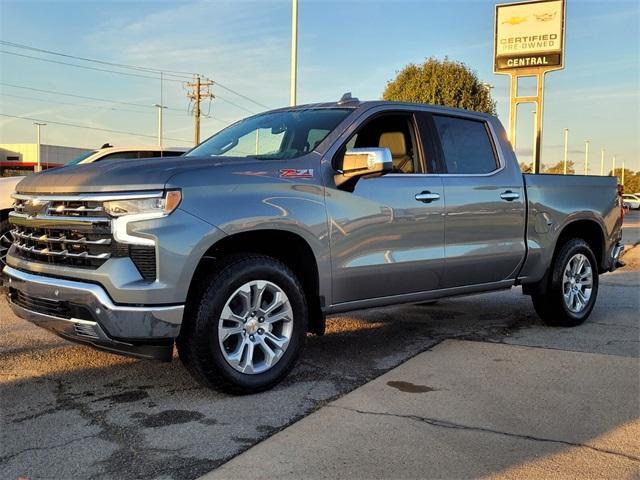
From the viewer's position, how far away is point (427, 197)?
16.4 feet

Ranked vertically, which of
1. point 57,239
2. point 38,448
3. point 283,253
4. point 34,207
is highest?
point 34,207

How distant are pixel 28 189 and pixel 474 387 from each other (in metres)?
3.31

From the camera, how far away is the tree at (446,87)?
30.1 metres

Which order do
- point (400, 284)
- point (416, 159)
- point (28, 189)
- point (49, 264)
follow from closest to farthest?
point (49, 264) < point (28, 189) < point (400, 284) < point (416, 159)

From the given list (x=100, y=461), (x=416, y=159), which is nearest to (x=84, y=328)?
(x=100, y=461)

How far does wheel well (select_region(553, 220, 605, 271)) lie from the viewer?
6.44 metres

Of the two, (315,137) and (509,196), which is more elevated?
(315,137)

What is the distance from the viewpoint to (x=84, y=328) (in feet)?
12.4

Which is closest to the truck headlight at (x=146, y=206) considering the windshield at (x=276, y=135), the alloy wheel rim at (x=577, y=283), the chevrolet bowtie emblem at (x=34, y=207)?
the chevrolet bowtie emblem at (x=34, y=207)

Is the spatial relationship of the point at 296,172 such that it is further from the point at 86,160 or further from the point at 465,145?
the point at 86,160

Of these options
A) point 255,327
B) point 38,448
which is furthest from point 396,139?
point 38,448

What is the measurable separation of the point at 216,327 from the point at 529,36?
63.2ft

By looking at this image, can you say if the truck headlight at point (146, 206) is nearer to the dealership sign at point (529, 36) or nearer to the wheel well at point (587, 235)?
the wheel well at point (587, 235)

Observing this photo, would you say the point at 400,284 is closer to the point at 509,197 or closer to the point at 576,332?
the point at 509,197
